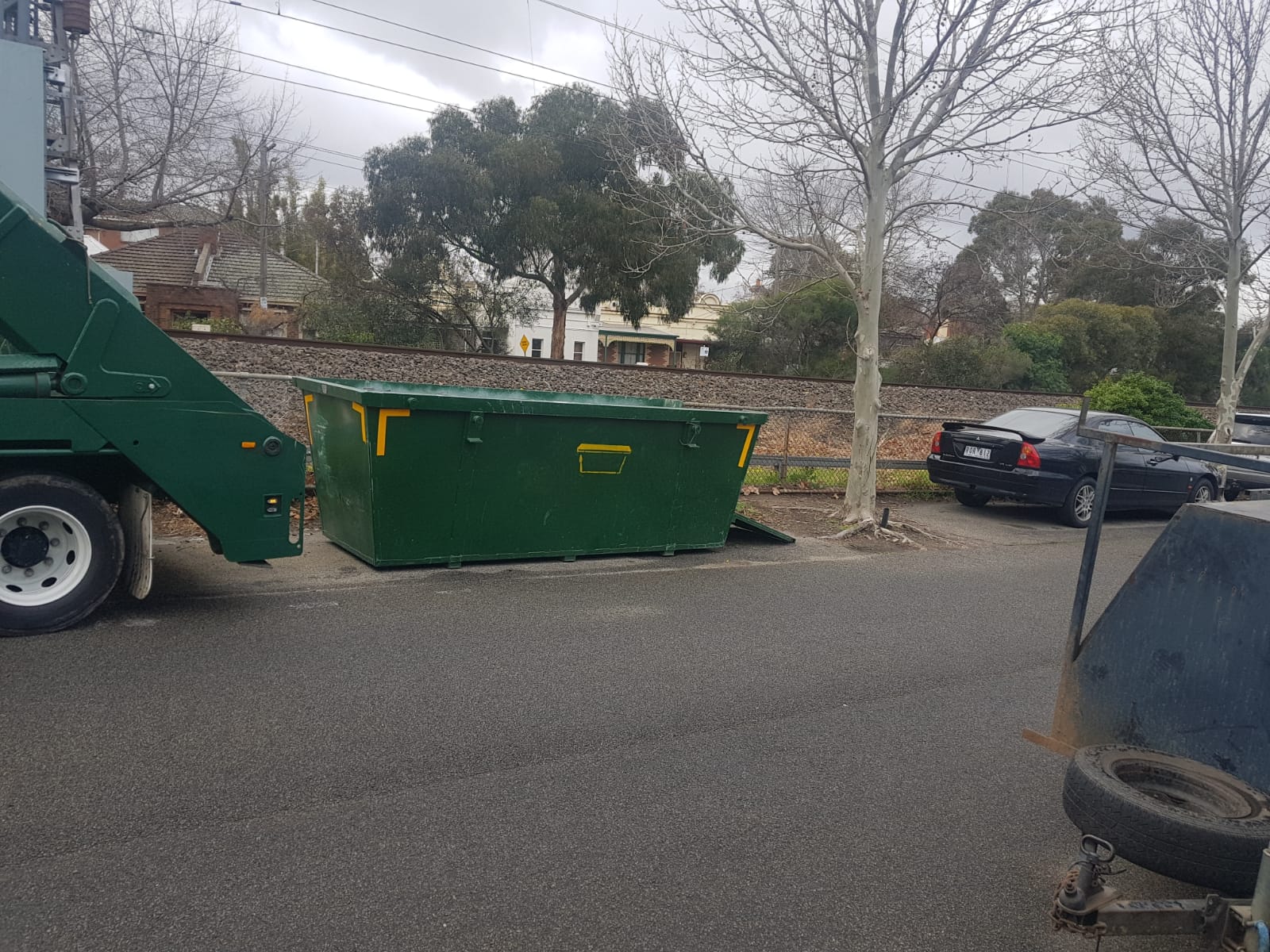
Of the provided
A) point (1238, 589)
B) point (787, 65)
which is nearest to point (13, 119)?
point (787, 65)

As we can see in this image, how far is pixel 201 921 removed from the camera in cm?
306

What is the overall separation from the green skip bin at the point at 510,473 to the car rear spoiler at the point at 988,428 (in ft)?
17.7

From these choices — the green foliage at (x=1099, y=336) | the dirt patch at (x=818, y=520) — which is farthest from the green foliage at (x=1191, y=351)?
the dirt patch at (x=818, y=520)

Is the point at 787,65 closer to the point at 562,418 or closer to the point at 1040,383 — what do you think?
the point at 562,418

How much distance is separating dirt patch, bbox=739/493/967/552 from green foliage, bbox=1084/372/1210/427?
25.7 feet

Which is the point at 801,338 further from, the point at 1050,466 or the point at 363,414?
the point at 363,414

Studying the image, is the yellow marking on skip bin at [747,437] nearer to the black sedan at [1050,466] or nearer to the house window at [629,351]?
the black sedan at [1050,466]

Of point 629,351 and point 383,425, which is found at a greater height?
point 629,351

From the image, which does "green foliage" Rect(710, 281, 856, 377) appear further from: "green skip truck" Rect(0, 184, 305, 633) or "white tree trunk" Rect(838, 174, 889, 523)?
"green skip truck" Rect(0, 184, 305, 633)

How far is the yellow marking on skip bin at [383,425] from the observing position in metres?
7.36

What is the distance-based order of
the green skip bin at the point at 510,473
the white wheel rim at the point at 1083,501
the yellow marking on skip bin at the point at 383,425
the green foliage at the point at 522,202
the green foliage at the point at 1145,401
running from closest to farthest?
the yellow marking on skip bin at the point at 383,425 < the green skip bin at the point at 510,473 < the white wheel rim at the point at 1083,501 < the green foliage at the point at 1145,401 < the green foliage at the point at 522,202

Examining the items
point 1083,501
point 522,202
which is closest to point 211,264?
point 522,202

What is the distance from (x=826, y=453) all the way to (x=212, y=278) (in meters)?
30.1

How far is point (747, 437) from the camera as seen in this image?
945cm
